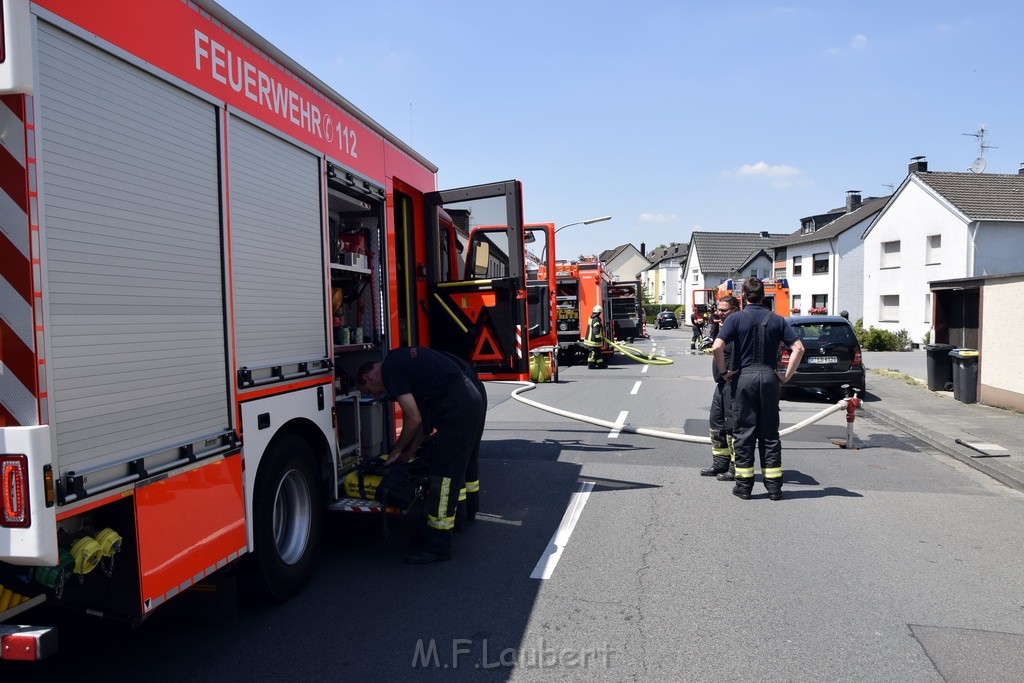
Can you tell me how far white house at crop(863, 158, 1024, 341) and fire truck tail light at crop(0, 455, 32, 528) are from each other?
26813 millimetres

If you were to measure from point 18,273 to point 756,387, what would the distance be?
558 centimetres

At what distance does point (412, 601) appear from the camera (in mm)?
4336

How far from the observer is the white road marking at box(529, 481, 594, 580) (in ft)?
15.9

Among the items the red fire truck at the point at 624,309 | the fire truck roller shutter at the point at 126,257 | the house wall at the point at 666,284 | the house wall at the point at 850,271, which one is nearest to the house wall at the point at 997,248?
the house wall at the point at 850,271

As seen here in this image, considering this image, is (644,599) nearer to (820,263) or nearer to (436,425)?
(436,425)

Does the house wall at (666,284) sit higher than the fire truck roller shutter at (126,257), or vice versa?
the house wall at (666,284)

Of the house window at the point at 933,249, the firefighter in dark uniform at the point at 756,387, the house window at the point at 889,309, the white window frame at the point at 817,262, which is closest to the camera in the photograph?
the firefighter in dark uniform at the point at 756,387

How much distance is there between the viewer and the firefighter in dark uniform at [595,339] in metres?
20.8

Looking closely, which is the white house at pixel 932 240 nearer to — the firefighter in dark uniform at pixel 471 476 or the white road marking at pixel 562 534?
the white road marking at pixel 562 534

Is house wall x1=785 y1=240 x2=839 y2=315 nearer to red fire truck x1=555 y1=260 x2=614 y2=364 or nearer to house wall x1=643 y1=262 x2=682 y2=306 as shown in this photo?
red fire truck x1=555 y1=260 x2=614 y2=364

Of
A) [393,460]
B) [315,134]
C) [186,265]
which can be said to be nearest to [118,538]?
[186,265]

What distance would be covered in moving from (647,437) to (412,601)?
20.0 feet

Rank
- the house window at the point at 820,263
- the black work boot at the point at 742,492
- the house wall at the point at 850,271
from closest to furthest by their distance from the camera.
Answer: the black work boot at the point at 742,492, the house wall at the point at 850,271, the house window at the point at 820,263

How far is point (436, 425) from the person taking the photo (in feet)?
17.0
